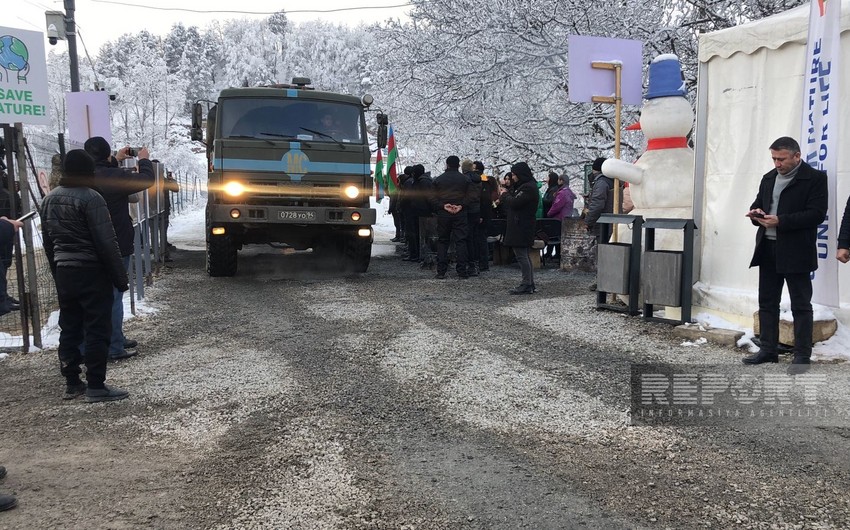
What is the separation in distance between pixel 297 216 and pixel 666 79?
17.7 feet

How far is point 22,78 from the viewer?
6.62 meters

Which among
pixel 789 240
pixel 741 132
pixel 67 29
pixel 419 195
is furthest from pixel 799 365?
pixel 67 29

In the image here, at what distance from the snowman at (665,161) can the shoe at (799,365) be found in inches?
97.4

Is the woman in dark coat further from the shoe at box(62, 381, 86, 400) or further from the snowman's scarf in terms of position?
the shoe at box(62, 381, 86, 400)

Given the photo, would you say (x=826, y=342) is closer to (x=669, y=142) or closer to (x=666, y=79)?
(x=669, y=142)

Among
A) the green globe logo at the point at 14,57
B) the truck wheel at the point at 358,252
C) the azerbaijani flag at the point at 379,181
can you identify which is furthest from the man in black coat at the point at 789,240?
the azerbaijani flag at the point at 379,181

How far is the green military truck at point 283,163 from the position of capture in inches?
420

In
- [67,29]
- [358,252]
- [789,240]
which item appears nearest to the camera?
[789,240]

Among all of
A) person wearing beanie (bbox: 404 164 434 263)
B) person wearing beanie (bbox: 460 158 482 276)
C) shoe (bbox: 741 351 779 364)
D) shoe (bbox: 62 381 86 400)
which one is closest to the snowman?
shoe (bbox: 741 351 779 364)

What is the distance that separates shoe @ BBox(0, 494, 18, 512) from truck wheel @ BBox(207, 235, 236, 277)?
807 centimetres

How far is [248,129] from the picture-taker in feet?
35.4

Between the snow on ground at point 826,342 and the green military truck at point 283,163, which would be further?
the green military truck at point 283,163

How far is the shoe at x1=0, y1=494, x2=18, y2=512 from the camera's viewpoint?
3357 mm

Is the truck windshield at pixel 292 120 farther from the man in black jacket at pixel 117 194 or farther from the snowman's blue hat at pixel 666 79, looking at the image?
the snowman's blue hat at pixel 666 79
